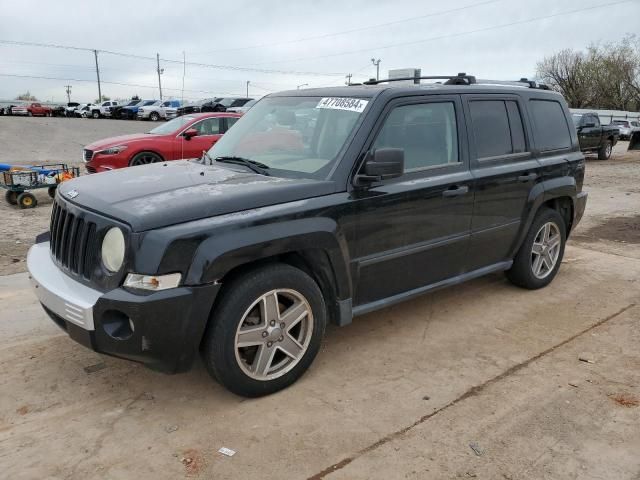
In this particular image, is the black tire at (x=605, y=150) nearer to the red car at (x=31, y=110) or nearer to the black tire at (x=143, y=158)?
the black tire at (x=143, y=158)

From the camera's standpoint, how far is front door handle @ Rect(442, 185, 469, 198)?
4.16 meters

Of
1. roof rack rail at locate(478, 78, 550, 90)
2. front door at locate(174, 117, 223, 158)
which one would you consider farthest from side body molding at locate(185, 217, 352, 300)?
front door at locate(174, 117, 223, 158)

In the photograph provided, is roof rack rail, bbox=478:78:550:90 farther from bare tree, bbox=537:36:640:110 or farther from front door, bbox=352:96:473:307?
bare tree, bbox=537:36:640:110

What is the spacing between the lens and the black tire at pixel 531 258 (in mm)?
5156

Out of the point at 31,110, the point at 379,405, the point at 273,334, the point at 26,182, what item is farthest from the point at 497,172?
the point at 31,110

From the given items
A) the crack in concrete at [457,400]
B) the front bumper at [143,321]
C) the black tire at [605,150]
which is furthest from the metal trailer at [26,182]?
the black tire at [605,150]

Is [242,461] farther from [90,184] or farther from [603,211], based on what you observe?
[603,211]

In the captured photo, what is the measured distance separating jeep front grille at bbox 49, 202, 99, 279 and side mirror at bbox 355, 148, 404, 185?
1632 millimetres

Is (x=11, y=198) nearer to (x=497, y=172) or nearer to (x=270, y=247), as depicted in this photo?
(x=270, y=247)

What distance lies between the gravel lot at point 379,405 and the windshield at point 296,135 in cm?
136

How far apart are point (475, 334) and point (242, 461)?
7.50 ft

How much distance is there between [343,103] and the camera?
398cm

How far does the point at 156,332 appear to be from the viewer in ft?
9.54

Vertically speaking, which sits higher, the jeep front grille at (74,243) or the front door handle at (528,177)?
the front door handle at (528,177)
